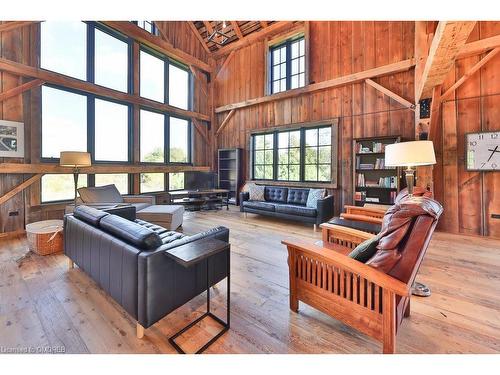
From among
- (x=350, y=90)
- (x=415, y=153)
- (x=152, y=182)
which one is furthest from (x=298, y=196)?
(x=152, y=182)

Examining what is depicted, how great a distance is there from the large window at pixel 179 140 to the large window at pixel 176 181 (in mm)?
411

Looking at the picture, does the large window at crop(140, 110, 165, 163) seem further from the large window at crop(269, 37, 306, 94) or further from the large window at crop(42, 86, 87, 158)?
the large window at crop(269, 37, 306, 94)

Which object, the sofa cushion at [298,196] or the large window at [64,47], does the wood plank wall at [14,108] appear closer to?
the large window at [64,47]

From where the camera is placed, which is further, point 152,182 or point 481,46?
point 152,182

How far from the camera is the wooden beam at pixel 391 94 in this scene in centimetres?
422

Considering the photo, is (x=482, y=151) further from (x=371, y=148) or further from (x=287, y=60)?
(x=287, y=60)

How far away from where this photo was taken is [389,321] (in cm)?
129

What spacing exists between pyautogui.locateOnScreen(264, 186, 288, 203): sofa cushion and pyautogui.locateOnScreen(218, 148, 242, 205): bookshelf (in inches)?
57.0

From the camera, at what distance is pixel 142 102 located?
561 centimetres

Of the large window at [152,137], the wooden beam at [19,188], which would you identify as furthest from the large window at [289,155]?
the wooden beam at [19,188]

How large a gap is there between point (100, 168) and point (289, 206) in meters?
4.15

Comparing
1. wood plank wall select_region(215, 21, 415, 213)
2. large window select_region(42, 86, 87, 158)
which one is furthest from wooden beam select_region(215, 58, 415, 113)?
large window select_region(42, 86, 87, 158)
